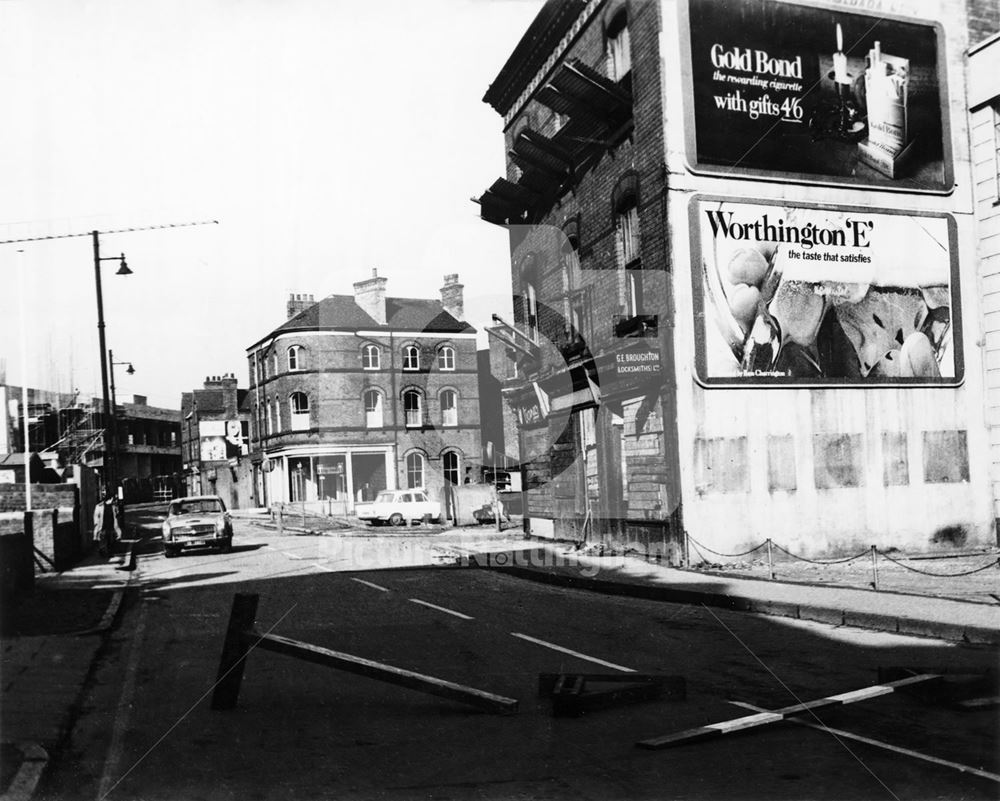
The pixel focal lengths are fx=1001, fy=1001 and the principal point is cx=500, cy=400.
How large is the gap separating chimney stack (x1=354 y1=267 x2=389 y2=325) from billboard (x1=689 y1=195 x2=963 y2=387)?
681 cm

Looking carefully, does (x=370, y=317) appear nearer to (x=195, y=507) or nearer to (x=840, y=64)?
(x=195, y=507)

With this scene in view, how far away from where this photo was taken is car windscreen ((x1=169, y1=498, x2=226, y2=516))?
28938mm

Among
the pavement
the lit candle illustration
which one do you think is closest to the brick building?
the lit candle illustration

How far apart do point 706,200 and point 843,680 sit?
12.0m

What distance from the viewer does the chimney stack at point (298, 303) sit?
20891 millimetres

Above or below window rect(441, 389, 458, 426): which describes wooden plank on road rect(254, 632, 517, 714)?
below

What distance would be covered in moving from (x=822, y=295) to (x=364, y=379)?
1013 centimetres

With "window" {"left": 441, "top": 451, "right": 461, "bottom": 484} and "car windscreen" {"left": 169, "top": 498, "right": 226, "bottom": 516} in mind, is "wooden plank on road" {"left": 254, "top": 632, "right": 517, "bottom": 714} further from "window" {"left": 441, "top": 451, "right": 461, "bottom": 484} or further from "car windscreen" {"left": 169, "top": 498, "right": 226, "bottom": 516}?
"window" {"left": 441, "top": 451, "right": 461, "bottom": 484}

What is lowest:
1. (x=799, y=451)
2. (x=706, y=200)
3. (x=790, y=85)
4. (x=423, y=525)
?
(x=423, y=525)

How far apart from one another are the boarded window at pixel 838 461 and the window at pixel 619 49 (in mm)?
8660

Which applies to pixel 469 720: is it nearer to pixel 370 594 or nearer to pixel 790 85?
pixel 370 594

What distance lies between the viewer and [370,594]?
16.6 metres

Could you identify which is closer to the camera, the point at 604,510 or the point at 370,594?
the point at 370,594

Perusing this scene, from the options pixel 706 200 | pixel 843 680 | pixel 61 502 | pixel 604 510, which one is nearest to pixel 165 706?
pixel 843 680
